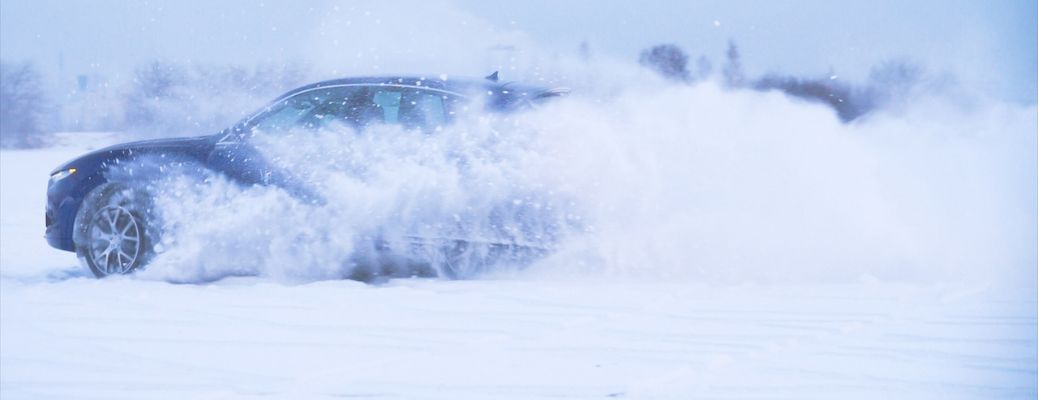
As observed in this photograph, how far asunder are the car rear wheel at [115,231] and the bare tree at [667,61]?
7.86 feet

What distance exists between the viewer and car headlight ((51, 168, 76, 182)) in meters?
4.82

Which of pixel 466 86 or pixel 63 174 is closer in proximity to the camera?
pixel 466 86

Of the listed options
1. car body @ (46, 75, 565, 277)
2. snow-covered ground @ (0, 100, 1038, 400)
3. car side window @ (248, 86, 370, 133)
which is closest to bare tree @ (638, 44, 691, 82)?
car body @ (46, 75, 565, 277)

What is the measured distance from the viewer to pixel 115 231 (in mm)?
4766

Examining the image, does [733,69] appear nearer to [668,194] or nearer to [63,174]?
[668,194]

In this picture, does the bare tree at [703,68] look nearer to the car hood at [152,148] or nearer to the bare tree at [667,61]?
the bare tree at [667,61]

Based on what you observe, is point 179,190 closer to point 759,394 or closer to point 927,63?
point 759,394

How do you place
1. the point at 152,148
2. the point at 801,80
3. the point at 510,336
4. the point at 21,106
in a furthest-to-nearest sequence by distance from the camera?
the point at 21,106, the point at 152,148, the point at 801,80, the point at 510,336

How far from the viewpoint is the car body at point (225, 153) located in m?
4.43

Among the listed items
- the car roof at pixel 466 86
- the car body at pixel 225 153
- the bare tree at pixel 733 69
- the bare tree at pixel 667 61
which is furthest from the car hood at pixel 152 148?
the bare tree at pixel 733 69

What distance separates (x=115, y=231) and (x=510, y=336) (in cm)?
207

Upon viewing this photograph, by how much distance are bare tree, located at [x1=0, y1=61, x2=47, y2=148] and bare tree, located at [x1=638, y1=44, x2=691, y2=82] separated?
2.84 metres

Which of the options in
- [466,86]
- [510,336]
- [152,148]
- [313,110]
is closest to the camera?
[510,336]

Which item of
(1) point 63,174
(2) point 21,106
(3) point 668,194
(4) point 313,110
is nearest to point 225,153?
(4) point 313,110
